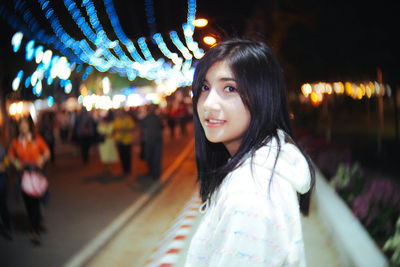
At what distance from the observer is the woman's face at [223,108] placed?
4.68 feet

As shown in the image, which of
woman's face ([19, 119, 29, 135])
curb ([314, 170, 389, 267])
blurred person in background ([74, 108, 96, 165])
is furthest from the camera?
blurred person in background ([74, 108, 96, 165])

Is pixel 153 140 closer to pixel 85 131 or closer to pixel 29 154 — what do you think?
pixel 85 131

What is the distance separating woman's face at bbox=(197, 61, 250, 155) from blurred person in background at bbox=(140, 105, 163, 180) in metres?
10.8

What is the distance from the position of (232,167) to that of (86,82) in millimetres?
38777

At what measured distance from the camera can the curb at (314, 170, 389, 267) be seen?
12.9 feet

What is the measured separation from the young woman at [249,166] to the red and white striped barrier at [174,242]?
4171 mm

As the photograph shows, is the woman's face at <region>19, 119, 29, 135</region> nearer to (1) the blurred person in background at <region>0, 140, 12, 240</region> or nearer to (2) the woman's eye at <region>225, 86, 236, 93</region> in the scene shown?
(1) the blurred person in background at <region>0, 140, 12, 240</region>

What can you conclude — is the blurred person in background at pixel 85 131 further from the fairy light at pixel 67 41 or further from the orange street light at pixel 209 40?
the orange street light at pixel 209 40

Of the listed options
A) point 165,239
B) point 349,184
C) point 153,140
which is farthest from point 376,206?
point 153,140

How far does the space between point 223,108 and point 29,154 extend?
605 cm

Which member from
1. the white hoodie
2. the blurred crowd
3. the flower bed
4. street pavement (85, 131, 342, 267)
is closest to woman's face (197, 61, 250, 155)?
the white hoodie

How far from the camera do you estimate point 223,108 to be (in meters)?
1.43

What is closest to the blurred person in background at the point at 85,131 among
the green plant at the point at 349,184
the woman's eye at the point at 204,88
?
the green plant at the point at 349,184

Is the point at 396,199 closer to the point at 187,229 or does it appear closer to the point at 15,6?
the point at 187,229
